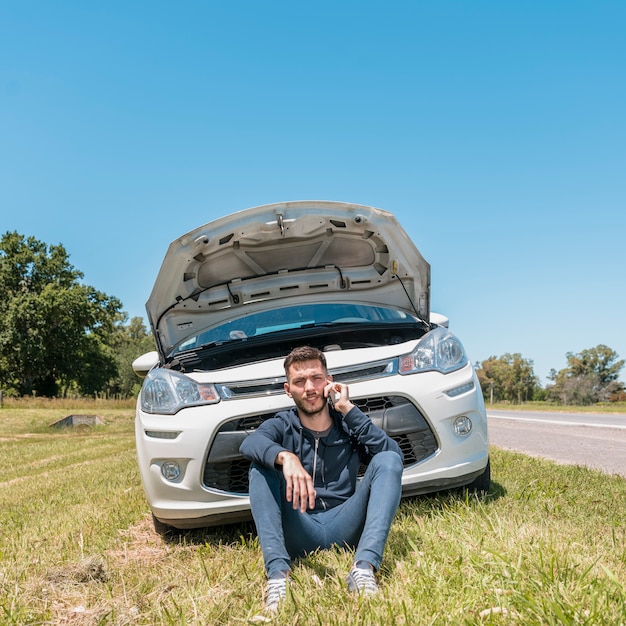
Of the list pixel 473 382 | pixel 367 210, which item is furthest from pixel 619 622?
pixel 367 210

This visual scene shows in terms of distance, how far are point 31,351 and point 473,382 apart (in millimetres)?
42726

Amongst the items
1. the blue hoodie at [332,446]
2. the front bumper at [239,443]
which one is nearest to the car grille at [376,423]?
the front bumper at [239,443]

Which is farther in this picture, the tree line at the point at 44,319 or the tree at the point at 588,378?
the tree at the point at 588,378

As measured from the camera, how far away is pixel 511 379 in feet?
290

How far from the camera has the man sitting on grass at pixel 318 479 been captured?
7.40 ft

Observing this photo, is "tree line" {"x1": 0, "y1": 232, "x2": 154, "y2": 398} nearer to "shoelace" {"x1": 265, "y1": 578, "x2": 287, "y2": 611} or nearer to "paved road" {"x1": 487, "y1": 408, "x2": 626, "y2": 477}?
"paved road" {"x1": 487, "y1": 408, "x2": 626, "y2": 477}

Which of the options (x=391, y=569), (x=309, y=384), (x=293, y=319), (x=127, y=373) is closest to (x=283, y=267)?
(x=293, y=319)

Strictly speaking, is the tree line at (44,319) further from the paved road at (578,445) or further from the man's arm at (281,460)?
the man's arm at (281,460)

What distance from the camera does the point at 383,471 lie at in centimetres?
241

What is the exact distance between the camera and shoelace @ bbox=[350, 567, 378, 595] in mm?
2012

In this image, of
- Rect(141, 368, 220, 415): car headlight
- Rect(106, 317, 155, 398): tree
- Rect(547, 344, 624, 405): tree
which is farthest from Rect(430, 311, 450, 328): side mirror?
Rect(547, 344, 624, 405): tree

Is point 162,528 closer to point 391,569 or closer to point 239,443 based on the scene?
point 239,443

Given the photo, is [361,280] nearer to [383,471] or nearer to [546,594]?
[383,471]

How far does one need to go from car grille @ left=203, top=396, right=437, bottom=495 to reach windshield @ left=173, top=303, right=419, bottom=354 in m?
1.07
